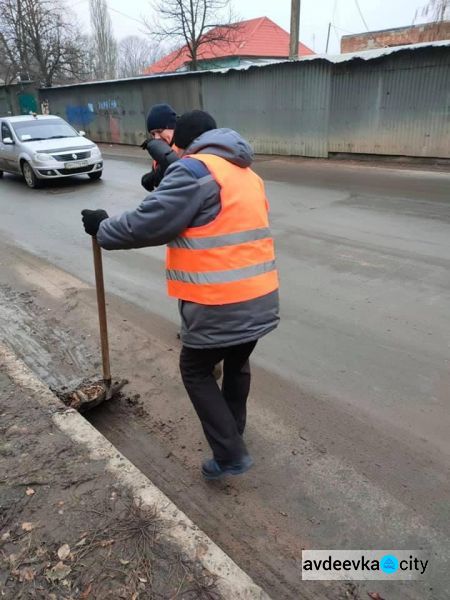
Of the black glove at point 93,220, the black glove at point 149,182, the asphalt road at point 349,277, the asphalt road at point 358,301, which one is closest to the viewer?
the black glove at point 93,220

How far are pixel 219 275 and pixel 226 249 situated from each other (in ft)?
0.39

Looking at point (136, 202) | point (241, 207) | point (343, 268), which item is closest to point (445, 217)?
point (343, 268)

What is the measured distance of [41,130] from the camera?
12867mm

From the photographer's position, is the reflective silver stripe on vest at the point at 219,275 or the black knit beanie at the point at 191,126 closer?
the reflective silver stripe on vest at the point at 219,275

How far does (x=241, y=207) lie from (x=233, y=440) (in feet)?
3.84

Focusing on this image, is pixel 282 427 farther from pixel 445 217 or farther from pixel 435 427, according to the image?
pixel 445 217

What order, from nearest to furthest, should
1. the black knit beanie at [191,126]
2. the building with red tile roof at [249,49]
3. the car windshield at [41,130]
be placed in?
the black knit beanie at [191,126]
the car windshield at [41,130]
the building with red tile roof at [249,49]

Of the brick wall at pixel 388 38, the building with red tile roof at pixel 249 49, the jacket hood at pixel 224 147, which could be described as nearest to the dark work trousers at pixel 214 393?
the jacket hood at pixel 224 147

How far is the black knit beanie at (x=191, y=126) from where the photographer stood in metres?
2.39

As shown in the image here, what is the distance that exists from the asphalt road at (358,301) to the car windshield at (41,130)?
279 cm

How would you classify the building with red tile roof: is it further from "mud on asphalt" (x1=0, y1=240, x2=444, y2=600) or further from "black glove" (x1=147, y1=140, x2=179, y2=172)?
"black glove" (x1=147, y1=140, x2=179, y2=172)

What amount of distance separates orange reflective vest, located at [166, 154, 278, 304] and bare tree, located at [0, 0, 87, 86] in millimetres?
34212

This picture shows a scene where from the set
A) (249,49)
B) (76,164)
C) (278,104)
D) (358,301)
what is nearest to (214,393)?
(358,301)

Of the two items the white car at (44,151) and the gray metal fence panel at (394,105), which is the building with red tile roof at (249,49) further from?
the white car at (44,151)
